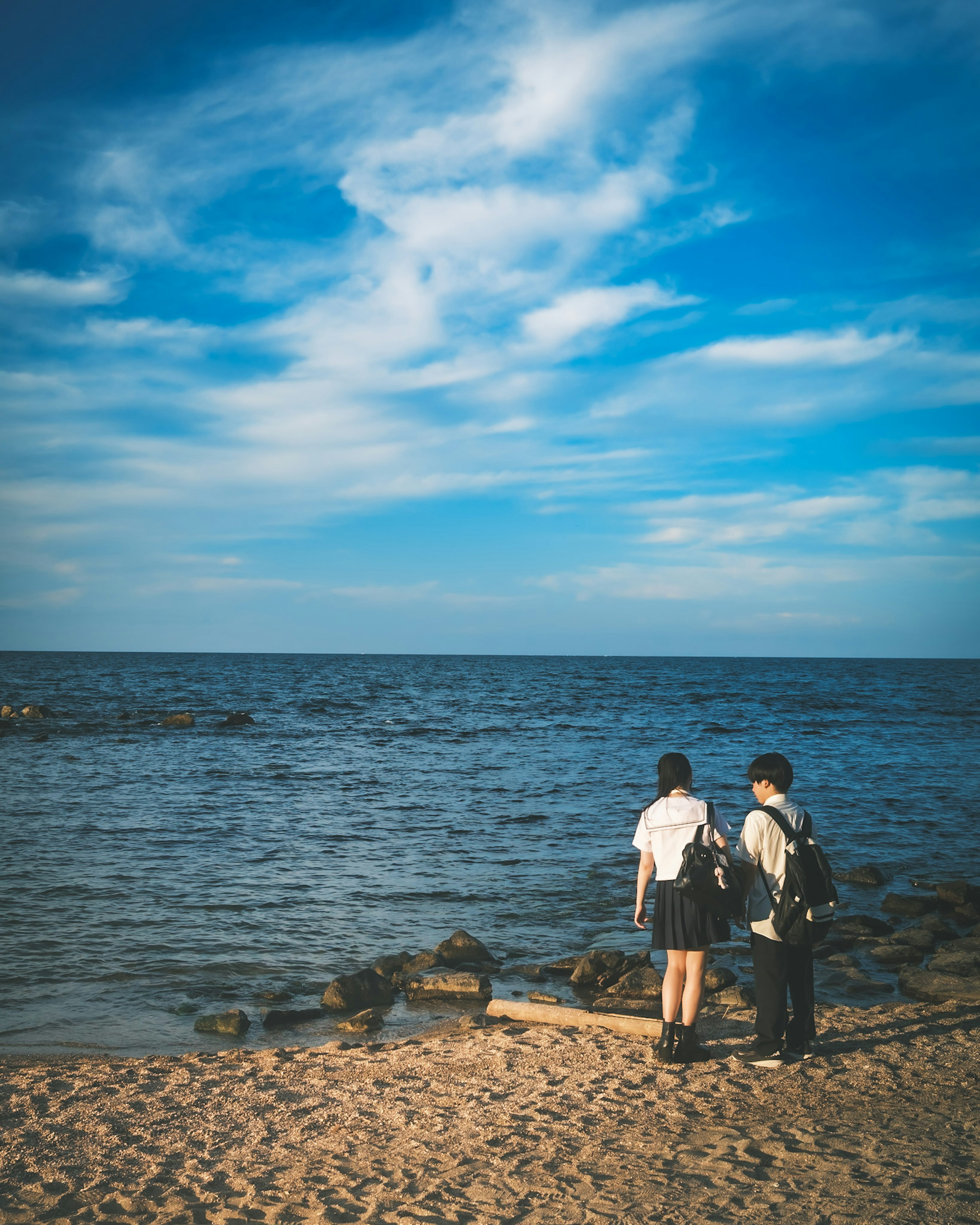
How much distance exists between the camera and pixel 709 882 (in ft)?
17.7

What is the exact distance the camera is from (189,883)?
39.5ft

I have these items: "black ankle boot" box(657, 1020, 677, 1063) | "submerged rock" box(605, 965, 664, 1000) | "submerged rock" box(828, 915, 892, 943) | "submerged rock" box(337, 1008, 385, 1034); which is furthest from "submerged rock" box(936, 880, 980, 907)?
"submerged rock" box(337, 1008, 385, 1034)

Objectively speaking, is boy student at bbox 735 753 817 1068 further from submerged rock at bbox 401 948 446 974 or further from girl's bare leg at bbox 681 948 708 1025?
submerged rock at bbox 401 948 446 974

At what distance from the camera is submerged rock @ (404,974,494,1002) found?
8.09m

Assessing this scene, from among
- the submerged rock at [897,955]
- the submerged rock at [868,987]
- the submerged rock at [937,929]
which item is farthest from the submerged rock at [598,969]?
the submerged rock at [937,929]

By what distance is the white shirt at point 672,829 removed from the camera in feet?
18.4

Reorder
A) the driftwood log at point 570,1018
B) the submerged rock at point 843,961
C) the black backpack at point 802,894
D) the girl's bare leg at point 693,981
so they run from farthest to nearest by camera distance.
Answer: the submerged rock at point 843,961 → the driftwood log at point 570,1018 → the girl's bare leg at point 693,981 → the black backpack at point 802,894

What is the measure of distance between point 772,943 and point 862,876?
863cm

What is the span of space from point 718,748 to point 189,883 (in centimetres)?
2197

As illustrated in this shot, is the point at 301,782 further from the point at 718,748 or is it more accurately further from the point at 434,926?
the point at 718,748

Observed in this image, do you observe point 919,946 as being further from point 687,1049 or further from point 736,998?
point 687,1049

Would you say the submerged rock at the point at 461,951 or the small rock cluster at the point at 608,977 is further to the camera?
the submerged rock at the point at 461,951

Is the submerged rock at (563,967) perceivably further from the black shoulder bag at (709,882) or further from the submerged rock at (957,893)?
the submerged rock at (957,893)

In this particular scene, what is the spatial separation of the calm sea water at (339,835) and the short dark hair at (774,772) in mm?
4104
